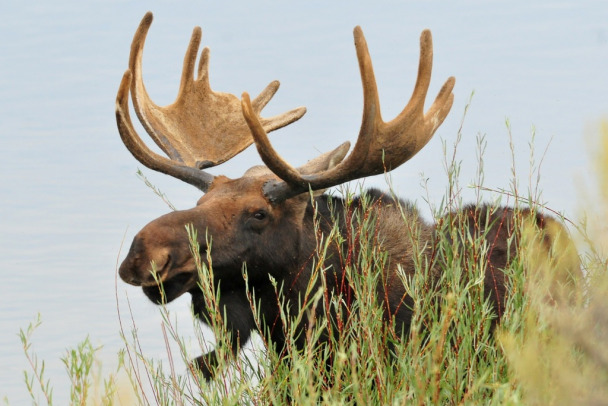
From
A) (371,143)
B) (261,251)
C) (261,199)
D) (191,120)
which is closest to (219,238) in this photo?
A: (261,251)

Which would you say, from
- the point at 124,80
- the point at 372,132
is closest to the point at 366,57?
the point at 372,132

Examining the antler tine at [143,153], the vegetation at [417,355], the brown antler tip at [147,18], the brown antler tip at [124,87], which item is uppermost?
the brown antler tip at [147,18]

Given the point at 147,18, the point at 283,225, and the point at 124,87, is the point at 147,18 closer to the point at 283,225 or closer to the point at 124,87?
the point at 124,87

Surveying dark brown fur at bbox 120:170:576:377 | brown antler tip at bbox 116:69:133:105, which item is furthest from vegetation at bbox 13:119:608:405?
brown antler tip at bbox 116:69:133:105

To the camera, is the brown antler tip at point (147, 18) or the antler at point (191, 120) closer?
the antler at point (191, 120)

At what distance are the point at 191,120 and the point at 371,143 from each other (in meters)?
2.02

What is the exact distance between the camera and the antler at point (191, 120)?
686cm

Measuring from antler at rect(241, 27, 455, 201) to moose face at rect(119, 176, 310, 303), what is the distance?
13 cm

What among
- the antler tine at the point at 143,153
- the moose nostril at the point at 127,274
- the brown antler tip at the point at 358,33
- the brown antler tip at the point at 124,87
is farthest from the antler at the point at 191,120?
the brown antler tip at the point at 358,33

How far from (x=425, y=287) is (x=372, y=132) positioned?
1044mm

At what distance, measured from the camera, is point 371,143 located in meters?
5.93

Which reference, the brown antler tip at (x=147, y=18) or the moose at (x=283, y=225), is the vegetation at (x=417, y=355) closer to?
the moose at (x=283, y=225)

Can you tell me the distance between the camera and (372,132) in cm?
589

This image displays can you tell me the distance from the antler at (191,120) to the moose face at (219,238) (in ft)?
3.13
